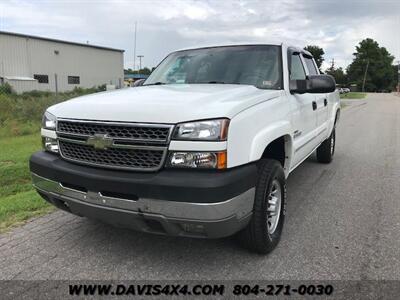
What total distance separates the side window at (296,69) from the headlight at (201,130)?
1.93 meters

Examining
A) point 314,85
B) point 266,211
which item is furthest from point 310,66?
point 266,211

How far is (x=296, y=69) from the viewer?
16.1 ft

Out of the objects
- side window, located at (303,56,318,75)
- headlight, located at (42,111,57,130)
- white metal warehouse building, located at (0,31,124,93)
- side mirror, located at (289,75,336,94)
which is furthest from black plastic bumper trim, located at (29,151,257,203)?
white metal warehouse building, located at (0,31,124,93)

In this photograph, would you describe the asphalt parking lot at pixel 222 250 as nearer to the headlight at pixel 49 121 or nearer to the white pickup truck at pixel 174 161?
the white pickup truck at pixel 174 161

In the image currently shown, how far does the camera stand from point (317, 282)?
125 inches

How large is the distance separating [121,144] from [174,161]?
0.44m

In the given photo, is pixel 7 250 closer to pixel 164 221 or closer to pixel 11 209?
pixel 11 209

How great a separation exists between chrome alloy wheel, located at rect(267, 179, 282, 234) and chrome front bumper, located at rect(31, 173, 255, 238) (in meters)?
0.58

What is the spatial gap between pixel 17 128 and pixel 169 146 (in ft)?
32.3

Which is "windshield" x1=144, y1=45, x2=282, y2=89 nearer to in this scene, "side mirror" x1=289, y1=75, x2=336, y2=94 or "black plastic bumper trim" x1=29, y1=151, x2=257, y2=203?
"side mirror" x1=289, y1=75, x2=336, y2=94

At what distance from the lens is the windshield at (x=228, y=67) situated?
4293 millimetres

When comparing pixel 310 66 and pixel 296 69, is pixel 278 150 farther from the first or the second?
pixel 310 66

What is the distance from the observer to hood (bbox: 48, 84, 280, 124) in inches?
117

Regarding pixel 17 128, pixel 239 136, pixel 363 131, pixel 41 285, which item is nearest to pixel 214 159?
pixel 239 136
